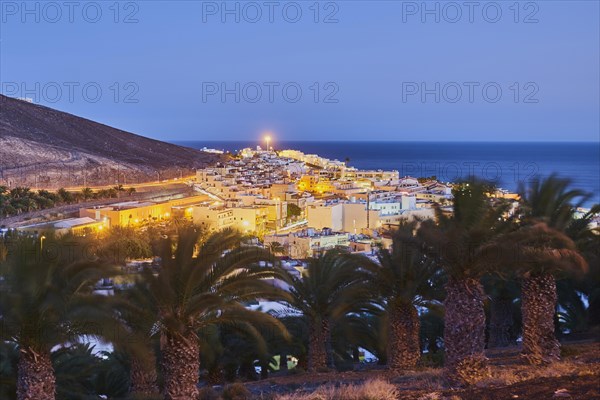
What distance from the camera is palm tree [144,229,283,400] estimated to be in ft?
24.3

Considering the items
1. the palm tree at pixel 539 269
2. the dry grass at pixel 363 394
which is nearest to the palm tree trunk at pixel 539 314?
the palm tree at pixel 539 269

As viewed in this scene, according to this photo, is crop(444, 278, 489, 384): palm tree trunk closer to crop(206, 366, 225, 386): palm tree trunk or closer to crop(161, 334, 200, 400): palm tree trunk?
crop(161, 334, 200, 400): palm tree trunk

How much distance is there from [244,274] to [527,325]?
433 cm

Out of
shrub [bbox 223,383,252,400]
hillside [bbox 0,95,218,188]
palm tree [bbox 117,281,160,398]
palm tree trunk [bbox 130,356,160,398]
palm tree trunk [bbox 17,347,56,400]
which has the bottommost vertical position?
palm tree trunk [bbox 130,356,160,398]

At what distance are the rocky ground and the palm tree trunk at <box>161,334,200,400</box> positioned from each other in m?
0.89

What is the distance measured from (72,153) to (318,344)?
229ft

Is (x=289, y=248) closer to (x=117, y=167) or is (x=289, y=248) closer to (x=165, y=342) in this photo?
(x=165, y=342)

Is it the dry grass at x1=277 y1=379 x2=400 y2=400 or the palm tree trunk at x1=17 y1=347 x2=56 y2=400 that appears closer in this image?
the dry grass at x1=277 y1=379 x2=400 y2=400

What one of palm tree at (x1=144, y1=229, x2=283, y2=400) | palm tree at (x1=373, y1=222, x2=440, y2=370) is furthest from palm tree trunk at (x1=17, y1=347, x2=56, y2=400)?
palm tree at (x1=373, y1=222, x2=440, y2=370)

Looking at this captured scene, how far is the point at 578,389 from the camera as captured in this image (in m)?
5.14

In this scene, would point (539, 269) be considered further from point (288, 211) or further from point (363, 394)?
point (288, 211)

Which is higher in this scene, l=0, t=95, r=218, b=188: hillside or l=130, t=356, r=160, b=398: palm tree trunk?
l=0, t=95, r=218, b=188: hillside

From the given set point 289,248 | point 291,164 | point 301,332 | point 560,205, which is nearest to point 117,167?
point 291,164

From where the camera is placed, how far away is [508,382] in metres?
6.32
